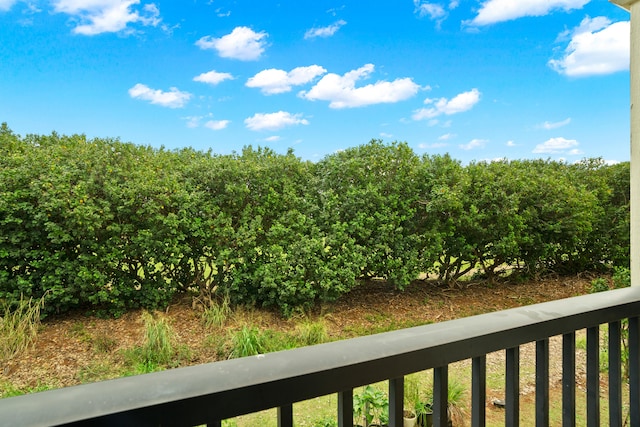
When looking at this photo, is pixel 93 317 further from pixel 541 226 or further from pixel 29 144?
pixel 541 226

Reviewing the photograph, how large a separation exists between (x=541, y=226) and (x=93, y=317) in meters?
5.28

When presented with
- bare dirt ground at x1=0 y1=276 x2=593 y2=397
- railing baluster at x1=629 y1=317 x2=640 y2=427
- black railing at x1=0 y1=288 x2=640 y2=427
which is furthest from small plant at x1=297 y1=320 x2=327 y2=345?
black railing at x1=0 y1=288 x2=640 y2=427

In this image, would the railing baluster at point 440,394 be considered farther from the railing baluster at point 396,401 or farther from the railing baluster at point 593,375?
the railing baluster at point 593,375

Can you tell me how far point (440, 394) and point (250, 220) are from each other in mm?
3924

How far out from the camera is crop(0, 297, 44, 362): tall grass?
3568 millimetres

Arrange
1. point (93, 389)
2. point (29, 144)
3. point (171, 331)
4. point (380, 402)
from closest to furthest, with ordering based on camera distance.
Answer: point (93, 389)
point (380, 402)
point (171, 331)
point (29, 144)

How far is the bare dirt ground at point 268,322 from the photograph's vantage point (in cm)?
347

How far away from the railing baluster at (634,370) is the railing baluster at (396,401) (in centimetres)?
83

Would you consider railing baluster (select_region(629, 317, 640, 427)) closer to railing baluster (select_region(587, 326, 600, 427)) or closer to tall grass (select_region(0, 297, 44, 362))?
railing baluster (select_region(587, 326, 600, 427))

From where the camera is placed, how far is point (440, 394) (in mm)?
806

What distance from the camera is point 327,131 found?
24.6 feet

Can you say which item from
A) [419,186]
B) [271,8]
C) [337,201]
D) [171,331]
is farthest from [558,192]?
[171,331]

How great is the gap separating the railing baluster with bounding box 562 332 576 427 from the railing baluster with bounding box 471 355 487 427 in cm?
27

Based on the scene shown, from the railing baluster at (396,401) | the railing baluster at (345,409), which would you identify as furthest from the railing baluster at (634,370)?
the railing baluster at (345,409)
